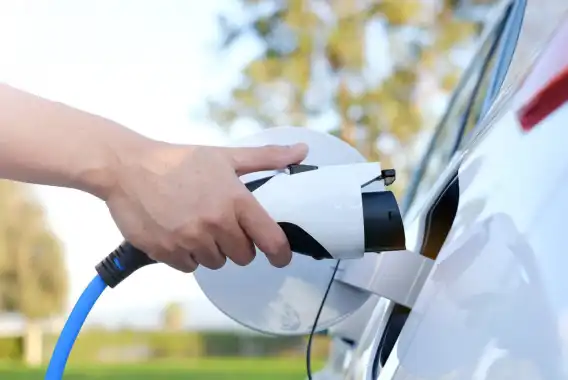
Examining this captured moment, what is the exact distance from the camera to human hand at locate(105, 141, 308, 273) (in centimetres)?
92

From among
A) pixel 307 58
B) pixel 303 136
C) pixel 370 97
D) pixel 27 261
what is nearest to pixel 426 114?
pixel 370 97

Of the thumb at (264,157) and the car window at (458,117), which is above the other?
the car window at (458,117)

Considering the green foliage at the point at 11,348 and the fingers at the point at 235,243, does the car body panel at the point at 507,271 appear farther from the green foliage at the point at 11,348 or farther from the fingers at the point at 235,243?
the green foliage at the point at 11,348

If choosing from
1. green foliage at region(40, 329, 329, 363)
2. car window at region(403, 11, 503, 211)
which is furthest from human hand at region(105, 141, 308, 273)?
green foliage at region(40, 329, 329, 363)

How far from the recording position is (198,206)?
0.92 metres

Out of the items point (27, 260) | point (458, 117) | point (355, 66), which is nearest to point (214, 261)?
point (458, 117)

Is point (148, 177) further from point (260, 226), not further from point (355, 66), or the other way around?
point (355, 66)

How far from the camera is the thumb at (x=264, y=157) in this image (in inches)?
38.5

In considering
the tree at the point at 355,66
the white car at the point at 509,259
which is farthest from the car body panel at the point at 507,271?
the tree at the point at 355,66

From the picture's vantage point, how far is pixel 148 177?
94 centimetres

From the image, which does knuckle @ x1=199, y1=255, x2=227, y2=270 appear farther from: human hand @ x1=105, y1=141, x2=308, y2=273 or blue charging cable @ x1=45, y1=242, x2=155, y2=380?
blue charging cable @ x1=45, y1=242, x2=155, y2=380

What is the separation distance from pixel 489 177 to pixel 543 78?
11cm

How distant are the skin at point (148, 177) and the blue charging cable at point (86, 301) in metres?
0.17

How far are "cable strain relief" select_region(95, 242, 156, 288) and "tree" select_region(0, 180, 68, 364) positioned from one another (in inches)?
952
